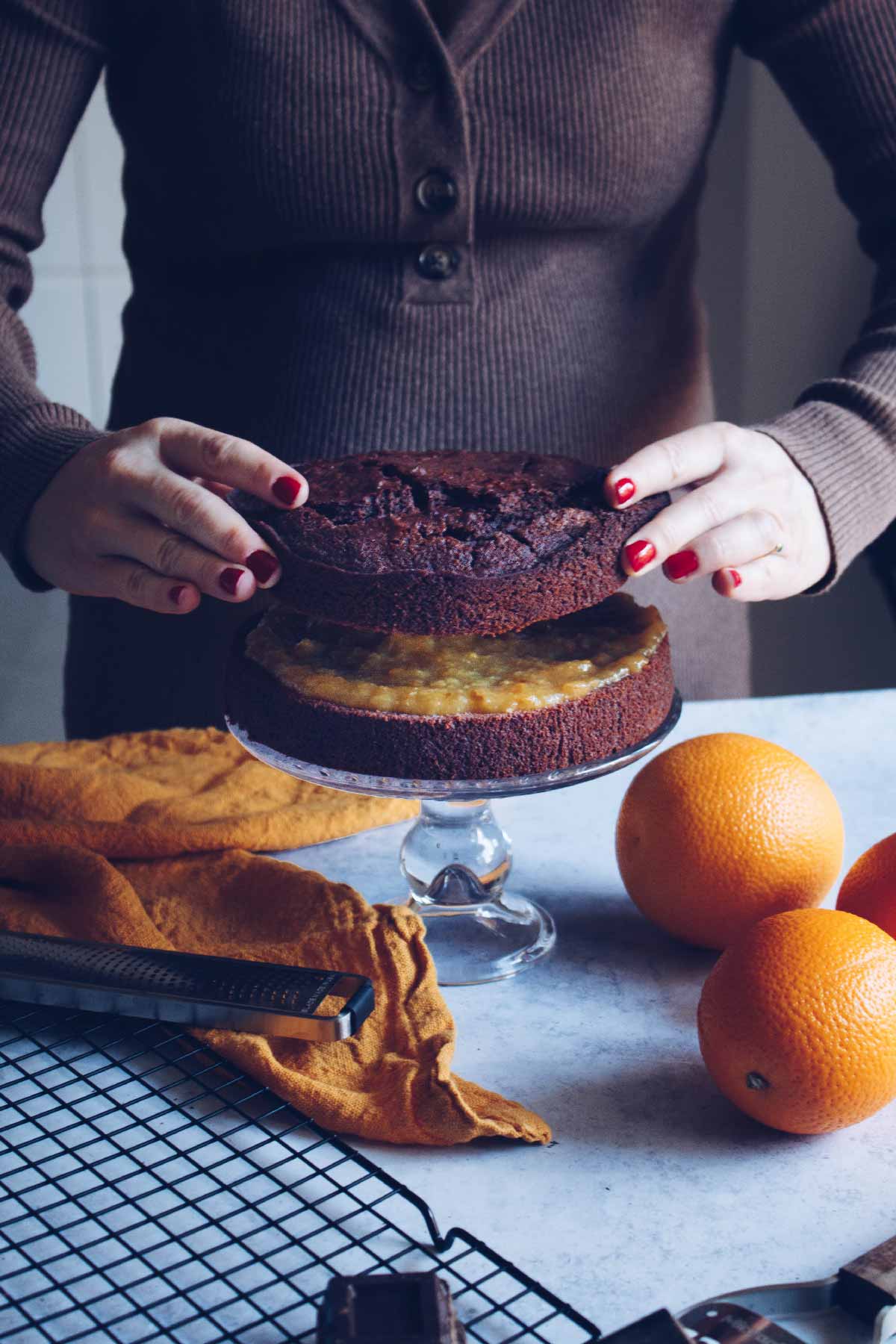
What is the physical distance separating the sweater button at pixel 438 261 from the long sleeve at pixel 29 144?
435 mm

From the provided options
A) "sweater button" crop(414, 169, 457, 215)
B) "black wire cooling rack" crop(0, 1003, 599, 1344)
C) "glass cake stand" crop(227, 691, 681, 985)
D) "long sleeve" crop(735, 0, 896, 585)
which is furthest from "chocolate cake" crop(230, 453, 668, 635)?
"sweater button" crop(414, 169, 457, 215)

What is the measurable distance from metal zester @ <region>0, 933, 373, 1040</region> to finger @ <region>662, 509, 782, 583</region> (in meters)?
0.44

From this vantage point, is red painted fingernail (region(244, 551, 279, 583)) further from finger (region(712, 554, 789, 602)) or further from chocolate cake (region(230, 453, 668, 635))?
finger (region(712, 554, 789, 602))

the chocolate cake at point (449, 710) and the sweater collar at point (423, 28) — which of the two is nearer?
the chocolate cake at point (449, 710)

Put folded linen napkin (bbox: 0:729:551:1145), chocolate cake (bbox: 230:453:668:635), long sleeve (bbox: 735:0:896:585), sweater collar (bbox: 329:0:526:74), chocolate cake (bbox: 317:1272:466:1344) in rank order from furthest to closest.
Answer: sweater collar (bbox: 329:0:526:74), long sleeve (bbox: 735:0:896:585), chocolate cake (bbox: 230:453:668:635), folded linen napkin (bbox: 0:729:551:1145), chocolate cake (bbox: 317:1272:466:1344)

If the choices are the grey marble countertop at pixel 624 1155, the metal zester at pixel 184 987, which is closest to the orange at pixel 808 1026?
the grey marble countertop at pixel 624 1155

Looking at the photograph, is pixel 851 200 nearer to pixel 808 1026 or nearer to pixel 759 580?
pixel 759 580

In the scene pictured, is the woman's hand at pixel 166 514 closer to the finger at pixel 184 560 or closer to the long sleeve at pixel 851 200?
the finger at pixel 184 560

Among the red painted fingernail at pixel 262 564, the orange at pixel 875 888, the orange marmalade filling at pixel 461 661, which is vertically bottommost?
the orange at pixel 875 888

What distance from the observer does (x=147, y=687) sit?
6.11 ft

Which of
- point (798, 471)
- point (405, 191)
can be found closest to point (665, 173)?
point (405, 191)

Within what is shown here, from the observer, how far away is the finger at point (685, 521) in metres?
1.11

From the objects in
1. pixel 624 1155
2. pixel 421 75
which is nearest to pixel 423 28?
pixel 421 75

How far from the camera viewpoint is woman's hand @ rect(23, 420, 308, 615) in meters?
1.11
